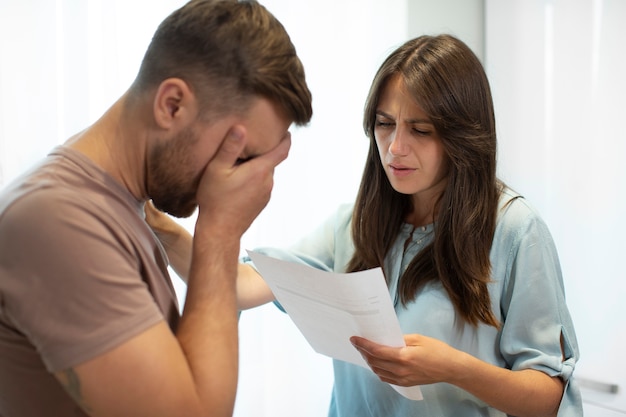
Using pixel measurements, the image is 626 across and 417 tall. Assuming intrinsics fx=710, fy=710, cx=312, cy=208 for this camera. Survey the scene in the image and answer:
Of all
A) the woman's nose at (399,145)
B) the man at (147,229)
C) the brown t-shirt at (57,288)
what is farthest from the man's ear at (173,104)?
the woman's nose at (399,145)

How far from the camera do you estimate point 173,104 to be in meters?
0.85

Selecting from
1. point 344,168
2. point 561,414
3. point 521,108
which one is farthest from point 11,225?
point 521,108

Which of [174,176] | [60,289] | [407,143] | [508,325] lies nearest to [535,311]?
[508,325]

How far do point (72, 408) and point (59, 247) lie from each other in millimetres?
202

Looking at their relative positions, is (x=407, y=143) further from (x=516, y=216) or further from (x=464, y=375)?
(x=464, y=375)

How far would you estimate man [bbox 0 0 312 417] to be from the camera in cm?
72

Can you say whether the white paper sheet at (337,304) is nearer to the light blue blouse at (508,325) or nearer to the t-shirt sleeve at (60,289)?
the light blue blouse at (508,325)

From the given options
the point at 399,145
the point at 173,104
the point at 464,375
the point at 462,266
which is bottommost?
the point at 464,375

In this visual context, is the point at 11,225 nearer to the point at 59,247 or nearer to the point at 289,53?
the point at 59,247

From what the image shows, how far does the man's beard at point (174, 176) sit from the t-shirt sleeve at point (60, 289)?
0.16 meters

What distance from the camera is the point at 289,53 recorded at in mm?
896

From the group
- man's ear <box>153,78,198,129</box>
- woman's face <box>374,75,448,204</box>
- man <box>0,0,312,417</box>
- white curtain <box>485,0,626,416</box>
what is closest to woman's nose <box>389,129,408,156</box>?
woman's face <box>374,75,448,204</box>

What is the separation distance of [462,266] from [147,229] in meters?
0.69

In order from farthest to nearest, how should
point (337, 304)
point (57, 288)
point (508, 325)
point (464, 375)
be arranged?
point (508, 325)
point (464, 375)
point (337, 304)
point (57, 288)
